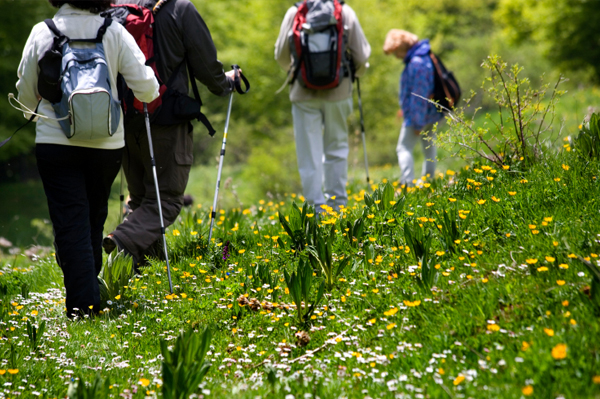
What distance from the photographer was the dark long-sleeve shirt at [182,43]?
4246 mm

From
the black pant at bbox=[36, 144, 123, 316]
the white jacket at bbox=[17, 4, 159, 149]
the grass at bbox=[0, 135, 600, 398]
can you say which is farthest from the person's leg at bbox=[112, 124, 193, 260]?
the white jacket at bbox=[17, 4, 159, 149]

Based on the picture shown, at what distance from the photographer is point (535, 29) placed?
25312mm

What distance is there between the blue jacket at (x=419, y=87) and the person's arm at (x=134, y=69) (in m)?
3.61

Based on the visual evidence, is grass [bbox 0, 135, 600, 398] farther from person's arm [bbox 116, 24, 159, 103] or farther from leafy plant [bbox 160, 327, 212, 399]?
person's arm [bbox 116, 24, 159, 103]

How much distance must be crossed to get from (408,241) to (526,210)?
2.81ft

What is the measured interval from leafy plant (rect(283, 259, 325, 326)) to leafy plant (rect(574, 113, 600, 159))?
2400 millimetres

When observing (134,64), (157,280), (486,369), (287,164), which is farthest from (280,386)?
(287,164)

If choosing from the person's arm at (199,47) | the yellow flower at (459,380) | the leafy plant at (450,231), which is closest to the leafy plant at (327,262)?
the leafy plant at (450,231)

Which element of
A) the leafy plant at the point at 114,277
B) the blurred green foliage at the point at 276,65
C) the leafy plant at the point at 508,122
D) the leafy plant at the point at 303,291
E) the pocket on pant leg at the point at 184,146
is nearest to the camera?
the leafy plant at the point at 303,291

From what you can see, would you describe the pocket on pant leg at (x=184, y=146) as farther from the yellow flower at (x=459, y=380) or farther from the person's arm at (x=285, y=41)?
the yellow flower at (x=459, y=380)

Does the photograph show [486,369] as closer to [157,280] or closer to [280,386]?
[280,386]

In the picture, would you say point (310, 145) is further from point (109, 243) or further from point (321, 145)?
point (109, 243)

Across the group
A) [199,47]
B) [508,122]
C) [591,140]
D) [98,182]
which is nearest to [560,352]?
[591,140]

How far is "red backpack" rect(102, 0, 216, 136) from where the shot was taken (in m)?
4.12
